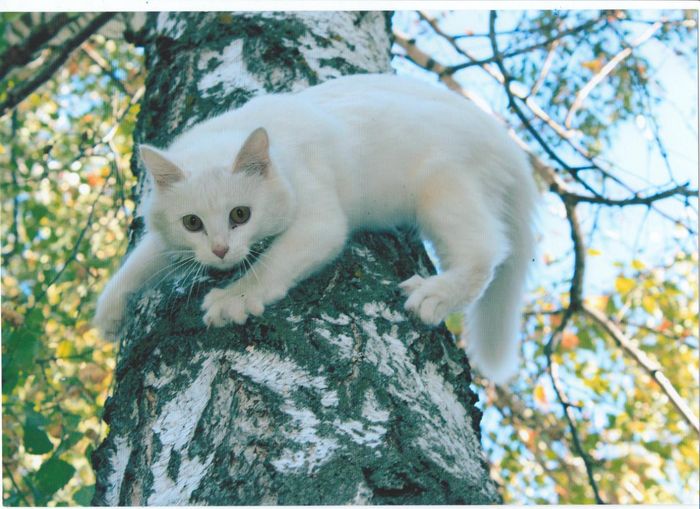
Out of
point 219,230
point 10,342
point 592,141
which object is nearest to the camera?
point 219,230

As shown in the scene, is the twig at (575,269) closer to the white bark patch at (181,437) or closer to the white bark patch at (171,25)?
the white bark patch at (171,25)

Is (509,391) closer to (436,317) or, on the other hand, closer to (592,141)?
(592,141)

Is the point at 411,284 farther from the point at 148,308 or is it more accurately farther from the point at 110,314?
the point at 110,314

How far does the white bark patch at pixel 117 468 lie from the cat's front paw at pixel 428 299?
0.78 meters

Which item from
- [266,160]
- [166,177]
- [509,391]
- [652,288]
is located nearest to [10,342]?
[166,177]

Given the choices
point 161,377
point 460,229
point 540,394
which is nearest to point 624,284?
point 540,394

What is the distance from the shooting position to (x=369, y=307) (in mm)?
1789

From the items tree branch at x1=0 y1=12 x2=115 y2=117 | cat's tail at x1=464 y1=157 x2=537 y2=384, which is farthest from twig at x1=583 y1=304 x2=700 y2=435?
tree branch at x1=0 y1=12 x2=115 y2=117

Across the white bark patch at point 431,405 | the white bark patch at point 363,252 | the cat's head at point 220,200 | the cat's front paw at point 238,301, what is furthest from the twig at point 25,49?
the white bark patch at point 431,405

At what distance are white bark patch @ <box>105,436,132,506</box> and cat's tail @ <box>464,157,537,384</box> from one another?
61.0 inches

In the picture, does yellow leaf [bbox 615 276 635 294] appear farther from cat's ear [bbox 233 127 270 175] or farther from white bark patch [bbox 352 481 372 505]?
white bark patch [bbox 352 481 372 505]

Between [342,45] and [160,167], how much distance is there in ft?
3.34

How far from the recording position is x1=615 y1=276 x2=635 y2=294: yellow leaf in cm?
408

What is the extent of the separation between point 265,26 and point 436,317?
139cm
